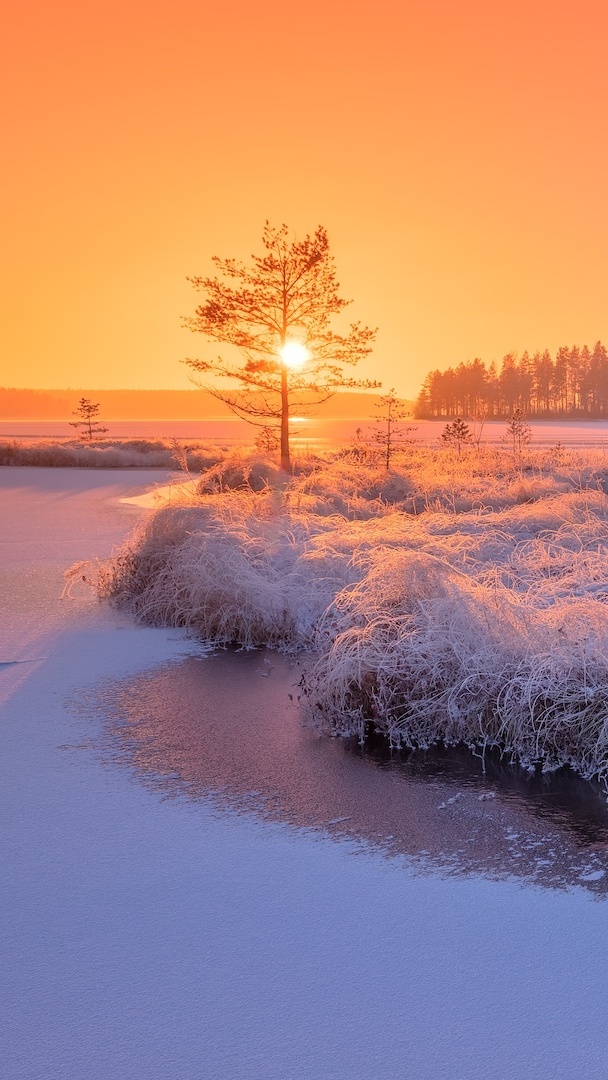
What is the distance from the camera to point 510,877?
4.04 m

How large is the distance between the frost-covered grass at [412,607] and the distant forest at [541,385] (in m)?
99.8

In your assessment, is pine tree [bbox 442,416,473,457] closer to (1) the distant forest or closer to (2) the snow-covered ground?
(2) the snow-covered ground

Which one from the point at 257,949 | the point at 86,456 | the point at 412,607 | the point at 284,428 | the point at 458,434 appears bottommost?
the point at 257,949

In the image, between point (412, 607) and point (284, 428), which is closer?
point (412, 607)

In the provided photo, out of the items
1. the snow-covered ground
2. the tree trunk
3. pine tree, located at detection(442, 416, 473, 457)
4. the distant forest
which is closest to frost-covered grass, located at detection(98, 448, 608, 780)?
the snow-covered ground

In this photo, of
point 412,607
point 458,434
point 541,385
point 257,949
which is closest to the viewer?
point 257,949

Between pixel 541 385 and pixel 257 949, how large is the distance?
371 feet

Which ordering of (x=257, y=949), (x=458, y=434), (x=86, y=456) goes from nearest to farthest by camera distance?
(x=257, y=949)
(x=458, y=434)
(x=86, y=456)

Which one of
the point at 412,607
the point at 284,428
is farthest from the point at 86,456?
the point at 412,607

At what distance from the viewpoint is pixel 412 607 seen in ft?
22.6

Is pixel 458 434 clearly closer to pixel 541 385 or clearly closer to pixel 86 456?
pixel 86 456

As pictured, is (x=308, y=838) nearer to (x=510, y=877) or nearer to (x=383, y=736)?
(x=510, y=877)

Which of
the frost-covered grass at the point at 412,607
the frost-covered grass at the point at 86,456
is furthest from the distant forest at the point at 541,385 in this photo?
the frost-covered grass at the point at 412,607

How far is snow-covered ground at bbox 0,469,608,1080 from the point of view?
286cm
